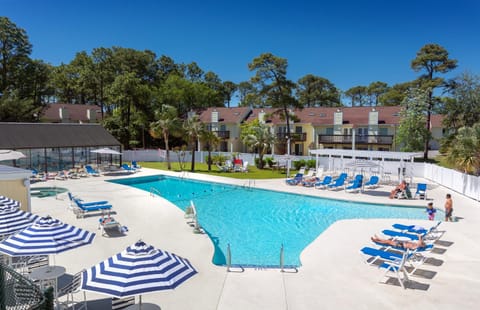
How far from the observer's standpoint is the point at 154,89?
50.7 metres

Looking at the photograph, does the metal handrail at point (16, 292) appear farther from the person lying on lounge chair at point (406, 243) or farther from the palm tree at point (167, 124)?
the palm tree at point (167, 124)

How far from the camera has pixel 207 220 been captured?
16.1 m

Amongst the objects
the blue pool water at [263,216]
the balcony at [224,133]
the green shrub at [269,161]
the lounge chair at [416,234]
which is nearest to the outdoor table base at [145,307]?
the blue pool water at [263,216]

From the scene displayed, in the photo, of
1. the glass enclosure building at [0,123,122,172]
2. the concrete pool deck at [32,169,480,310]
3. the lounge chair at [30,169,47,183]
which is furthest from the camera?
the glass enclosure building at [0,123,122,172]

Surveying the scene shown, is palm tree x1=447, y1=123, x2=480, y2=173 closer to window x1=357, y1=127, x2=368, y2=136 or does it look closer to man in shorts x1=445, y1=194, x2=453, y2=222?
man in shorts x1=445, y1=194, x2=453, y2=222

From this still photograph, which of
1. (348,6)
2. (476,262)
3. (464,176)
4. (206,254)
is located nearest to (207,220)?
(206,254)

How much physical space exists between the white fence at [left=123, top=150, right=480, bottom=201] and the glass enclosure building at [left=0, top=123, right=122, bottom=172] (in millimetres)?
6695

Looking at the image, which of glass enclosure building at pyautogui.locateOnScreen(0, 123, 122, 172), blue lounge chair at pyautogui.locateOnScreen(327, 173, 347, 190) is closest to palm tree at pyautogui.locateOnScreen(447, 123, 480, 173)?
blue lounge chair at pyautogui.locateOnScreen(327, 173, 347, 190)

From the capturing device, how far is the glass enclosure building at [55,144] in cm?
2656

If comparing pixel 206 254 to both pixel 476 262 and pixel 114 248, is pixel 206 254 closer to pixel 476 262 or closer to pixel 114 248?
pixel 114 248

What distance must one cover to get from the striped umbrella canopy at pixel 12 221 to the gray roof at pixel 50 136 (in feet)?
66.8

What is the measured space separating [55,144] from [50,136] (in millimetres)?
1051

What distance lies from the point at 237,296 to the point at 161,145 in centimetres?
4283

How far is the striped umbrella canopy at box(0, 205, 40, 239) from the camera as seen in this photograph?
26.0ft
